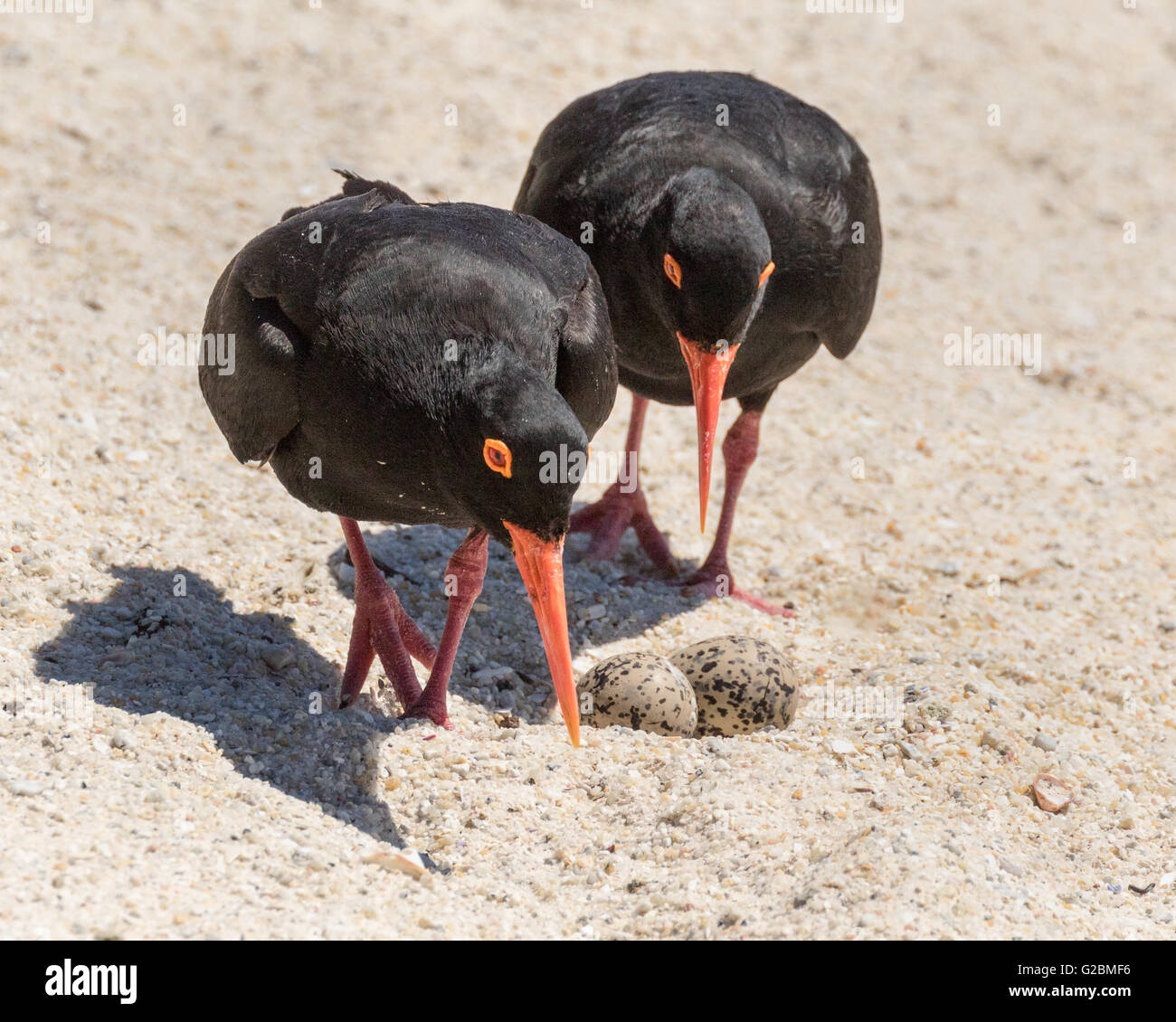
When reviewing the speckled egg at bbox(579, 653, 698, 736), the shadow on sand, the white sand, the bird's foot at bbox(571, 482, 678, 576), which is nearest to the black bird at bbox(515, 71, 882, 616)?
the bird's foot at bbox(571, 482, 678, 576)

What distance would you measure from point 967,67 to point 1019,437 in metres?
5.02

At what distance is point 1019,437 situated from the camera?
814 centimetres

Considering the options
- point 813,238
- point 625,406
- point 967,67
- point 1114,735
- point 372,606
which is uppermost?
point 967,67

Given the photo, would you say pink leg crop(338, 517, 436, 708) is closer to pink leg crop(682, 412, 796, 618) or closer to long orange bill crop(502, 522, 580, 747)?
long orange bill crop(502, 522, 580, 747)

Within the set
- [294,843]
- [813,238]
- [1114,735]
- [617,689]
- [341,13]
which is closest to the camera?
[294,843]

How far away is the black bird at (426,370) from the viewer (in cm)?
407

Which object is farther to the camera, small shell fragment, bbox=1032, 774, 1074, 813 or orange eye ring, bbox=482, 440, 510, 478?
small shell fragment, bbox=1032, 774, 1074, 813

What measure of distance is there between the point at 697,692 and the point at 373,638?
4.20 feet

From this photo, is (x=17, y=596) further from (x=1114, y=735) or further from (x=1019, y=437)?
(x=1019, y=437)

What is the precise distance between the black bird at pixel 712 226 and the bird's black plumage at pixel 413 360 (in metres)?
0.65

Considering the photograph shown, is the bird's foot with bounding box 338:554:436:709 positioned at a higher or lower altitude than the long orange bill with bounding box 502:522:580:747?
lower

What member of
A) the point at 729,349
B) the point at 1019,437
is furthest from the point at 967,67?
the point at 729,349

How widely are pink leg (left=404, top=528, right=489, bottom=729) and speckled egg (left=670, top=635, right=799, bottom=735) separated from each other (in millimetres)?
949

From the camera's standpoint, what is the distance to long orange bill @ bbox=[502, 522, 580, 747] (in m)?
4.16
